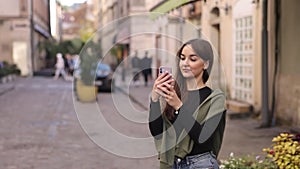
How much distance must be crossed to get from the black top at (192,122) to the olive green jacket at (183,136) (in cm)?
2

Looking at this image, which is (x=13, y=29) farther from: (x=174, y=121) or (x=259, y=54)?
(x=174, y=121)

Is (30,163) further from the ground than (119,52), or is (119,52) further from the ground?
(119,52)

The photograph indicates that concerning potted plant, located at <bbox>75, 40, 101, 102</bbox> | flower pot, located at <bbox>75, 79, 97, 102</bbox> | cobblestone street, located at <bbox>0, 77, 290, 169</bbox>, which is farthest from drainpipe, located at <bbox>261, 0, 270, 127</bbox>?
potted plant, located at <bbox>75, 40, 101, 102</bbox>

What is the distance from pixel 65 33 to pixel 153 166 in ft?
291

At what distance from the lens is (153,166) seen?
26.1 ft

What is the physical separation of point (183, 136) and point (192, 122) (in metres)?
0.11

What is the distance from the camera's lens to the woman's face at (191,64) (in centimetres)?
312

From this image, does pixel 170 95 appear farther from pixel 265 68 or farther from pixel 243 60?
pixel 243 60

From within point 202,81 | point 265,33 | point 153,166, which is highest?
point 265,33

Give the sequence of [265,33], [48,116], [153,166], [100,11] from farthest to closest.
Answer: [100,11]
[48,116]
[265,33]
[153,166]

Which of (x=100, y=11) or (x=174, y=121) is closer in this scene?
(x=174, y=121)

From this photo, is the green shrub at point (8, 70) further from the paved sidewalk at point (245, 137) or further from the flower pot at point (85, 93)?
the paved sidewalk at point (245, 137)

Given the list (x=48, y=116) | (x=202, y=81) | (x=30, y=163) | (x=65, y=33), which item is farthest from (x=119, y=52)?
(x=65, y=33)

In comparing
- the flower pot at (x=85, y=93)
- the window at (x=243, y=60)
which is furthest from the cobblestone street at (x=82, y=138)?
the flower pot at (x=85, y=93)
